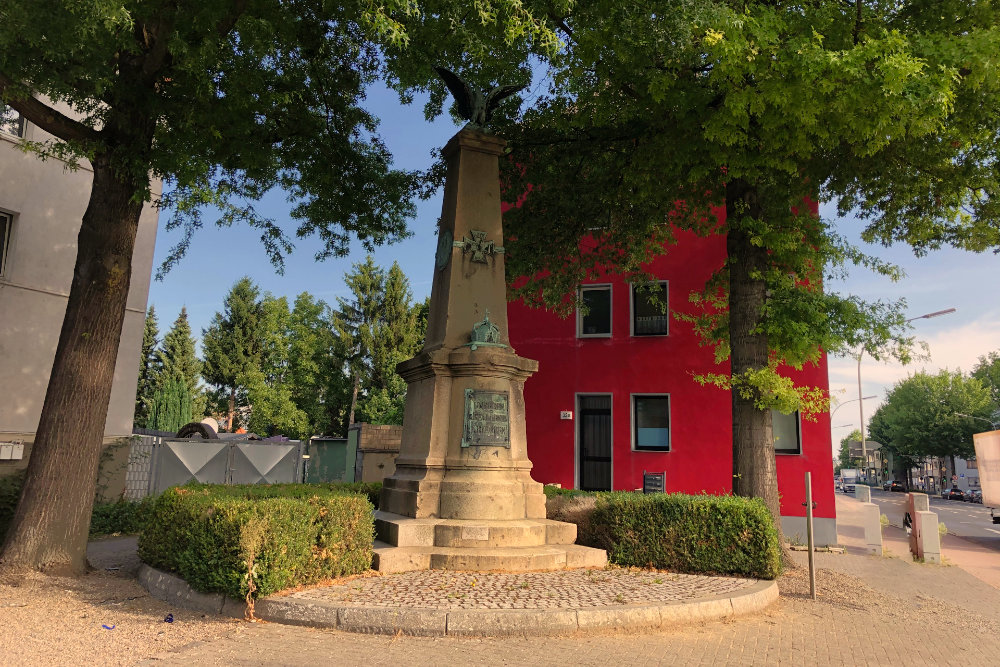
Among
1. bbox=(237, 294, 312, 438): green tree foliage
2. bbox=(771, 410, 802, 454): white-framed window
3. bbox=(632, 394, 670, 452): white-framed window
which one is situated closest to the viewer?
bbox=(771, 410, 802, 454): white-framed window

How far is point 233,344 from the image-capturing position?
50.0 m

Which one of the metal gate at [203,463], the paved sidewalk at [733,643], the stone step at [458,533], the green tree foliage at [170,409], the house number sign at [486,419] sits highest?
the green tree foliage at [170,409]

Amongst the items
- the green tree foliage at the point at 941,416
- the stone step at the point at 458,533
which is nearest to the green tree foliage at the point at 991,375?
the green tree foliage at the point at 941,416

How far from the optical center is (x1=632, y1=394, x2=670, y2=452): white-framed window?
56.4ft

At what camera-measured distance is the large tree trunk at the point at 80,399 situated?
749 cm

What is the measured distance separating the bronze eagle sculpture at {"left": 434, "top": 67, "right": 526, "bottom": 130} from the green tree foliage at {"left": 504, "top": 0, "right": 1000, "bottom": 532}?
1.18m

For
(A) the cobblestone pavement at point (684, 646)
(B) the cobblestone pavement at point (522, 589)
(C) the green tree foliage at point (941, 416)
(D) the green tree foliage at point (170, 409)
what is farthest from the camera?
(C) the green tree foliage at point (941, 416)

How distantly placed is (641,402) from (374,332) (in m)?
28.8

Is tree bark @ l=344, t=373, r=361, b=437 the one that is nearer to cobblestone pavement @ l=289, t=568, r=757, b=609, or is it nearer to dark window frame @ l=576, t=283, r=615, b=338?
dark window frame @ l=576, t=283, r=615, b=338

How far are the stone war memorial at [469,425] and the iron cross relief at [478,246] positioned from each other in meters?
0.02

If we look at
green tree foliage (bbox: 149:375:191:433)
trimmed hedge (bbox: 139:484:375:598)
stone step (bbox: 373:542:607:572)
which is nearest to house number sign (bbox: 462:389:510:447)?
stone step (bbox: 373:542:607:572)

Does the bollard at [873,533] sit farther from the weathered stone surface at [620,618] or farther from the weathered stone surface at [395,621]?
the weathered stone surface at [395,621]

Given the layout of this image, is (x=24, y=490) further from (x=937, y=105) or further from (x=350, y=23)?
(x=937, y=105)

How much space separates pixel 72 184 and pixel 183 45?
8978 mm
